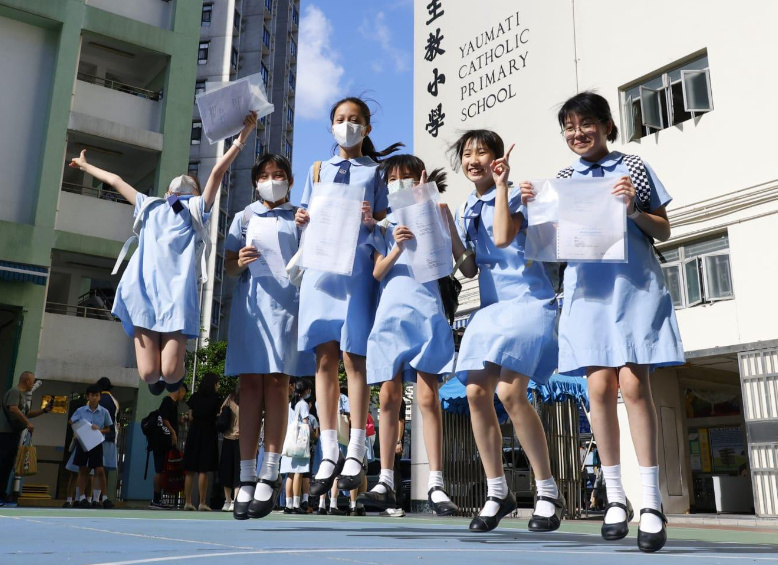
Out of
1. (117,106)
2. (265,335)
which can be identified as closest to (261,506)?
(265,335)

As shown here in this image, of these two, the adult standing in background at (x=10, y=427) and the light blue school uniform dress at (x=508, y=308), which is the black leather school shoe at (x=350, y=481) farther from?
the adult standing in background at (x=10, y=427)

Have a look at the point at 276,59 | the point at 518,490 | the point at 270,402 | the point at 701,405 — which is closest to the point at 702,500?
the point at 701,405

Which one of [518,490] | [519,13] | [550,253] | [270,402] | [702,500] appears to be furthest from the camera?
[519,13]

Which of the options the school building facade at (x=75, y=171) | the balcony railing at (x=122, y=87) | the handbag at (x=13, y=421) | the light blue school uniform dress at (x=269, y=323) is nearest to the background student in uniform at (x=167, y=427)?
the handbag at (x=13, y=421)

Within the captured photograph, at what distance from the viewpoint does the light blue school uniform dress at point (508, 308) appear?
4.03 m

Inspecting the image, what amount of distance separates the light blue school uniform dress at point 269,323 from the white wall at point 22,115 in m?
13.7

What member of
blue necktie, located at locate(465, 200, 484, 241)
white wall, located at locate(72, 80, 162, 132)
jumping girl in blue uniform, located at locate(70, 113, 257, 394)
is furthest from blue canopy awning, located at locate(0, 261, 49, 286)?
blue necktie, located at locate(465, 200, 484, 241)

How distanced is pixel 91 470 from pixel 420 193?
8263mm

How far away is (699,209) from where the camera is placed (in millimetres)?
13172

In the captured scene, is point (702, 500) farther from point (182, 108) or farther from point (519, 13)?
point (182, 108)

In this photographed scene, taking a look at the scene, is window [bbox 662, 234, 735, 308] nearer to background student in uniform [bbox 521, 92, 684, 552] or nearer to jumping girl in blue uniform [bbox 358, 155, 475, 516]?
jumping girl in blue uniform [bbox 358, 155, 475, 516]

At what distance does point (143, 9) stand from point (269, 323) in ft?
56.2

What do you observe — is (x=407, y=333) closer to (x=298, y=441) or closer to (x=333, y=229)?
(x=333, y=229)

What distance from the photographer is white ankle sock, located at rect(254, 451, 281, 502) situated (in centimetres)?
452
